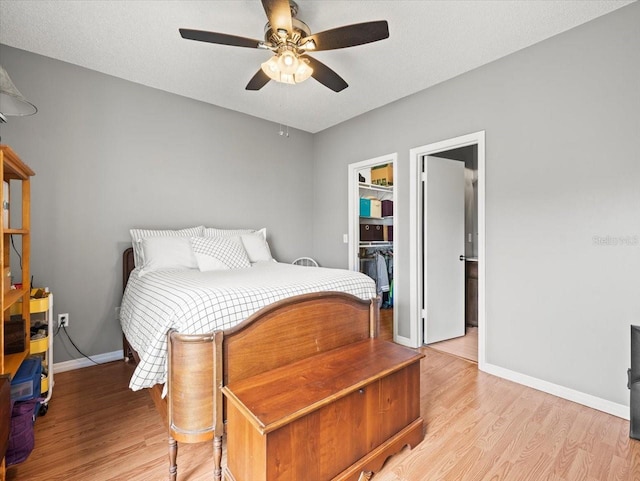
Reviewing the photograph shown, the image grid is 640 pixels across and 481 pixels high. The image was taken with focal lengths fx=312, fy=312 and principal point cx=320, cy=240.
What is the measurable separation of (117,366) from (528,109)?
159 inches

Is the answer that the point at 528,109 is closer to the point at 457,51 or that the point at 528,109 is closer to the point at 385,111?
the point at 457,51

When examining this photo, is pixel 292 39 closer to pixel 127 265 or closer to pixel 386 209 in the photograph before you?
pixel 127 265

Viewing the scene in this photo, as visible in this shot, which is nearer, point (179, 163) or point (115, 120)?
point (115, 120)

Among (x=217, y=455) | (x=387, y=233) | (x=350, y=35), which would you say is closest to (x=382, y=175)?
(x=387, y=233)


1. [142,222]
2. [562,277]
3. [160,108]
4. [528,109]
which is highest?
[160,108]

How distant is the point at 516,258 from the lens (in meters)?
2.49

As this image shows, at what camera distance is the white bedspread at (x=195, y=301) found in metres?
1.48

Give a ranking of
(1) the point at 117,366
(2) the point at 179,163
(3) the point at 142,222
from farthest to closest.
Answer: (2) the point at 179,163
(3) the point at 142,222
(1) the point at 117,366

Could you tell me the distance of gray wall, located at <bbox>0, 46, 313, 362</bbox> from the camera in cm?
256

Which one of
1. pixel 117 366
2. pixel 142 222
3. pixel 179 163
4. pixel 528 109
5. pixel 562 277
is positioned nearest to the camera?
pixel 562 277

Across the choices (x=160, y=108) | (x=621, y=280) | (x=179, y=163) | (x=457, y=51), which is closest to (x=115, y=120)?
(x=160, y=108)

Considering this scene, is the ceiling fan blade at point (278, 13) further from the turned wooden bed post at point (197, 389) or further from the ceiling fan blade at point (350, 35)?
the turned wooden bed post at point (197, 389)

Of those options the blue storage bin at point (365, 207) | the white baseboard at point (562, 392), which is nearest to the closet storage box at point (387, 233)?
the blue storage bin at point (365, 207)

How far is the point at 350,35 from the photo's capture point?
1797 mm
